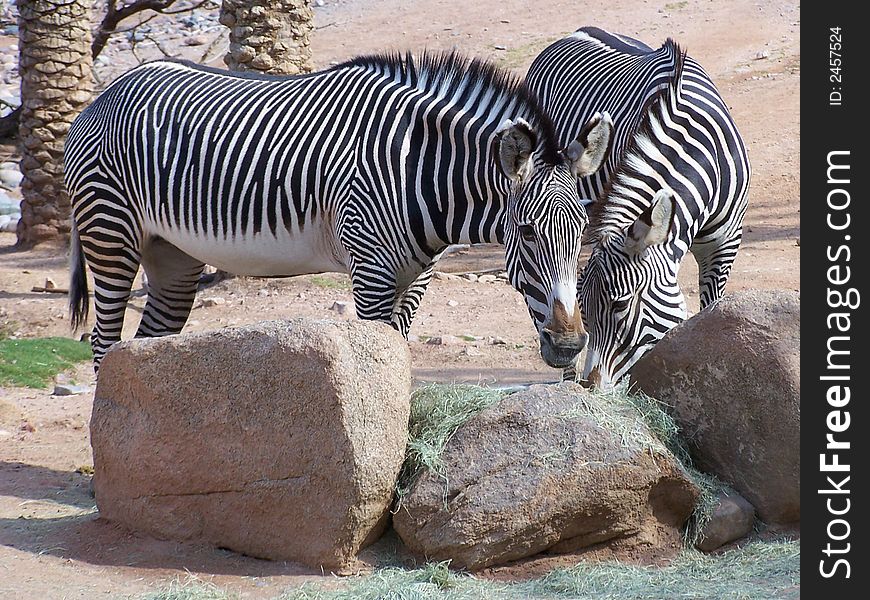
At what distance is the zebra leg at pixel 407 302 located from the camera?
588 centimetres

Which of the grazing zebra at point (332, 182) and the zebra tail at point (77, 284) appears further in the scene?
the zebra tail at point (77, 284)

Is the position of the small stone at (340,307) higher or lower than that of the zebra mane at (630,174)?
lower

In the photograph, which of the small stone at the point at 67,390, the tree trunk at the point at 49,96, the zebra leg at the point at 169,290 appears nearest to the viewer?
the zebra leg at the point at 169,290

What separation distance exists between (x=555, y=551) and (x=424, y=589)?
2.20ft

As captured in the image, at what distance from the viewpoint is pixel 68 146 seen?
640 cm

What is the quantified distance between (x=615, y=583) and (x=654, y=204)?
1.96 m

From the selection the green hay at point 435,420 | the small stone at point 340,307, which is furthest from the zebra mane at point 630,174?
the small stone at point 340,307

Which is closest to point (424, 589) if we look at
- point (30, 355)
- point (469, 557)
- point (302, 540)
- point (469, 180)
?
point (469, 557)

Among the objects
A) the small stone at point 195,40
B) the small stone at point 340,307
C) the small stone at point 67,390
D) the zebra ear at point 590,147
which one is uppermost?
the small stone at point 195,40

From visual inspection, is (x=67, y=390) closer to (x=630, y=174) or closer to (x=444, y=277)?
(x=630, y=174)

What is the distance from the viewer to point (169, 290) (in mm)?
6578

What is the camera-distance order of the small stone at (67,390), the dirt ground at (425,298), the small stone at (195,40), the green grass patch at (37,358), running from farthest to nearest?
the small stone at (195,40) → the green grass patch at (37,358) → the small stone at (67,390) → the dirt ground at (425,298)

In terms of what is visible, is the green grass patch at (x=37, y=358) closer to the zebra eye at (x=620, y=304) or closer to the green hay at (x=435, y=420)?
the green hay at (x=435, y=420)
